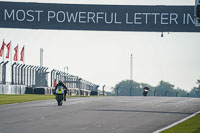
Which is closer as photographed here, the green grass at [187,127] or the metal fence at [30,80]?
the green grass at [187,127]

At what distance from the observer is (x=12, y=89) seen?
50.2 metres

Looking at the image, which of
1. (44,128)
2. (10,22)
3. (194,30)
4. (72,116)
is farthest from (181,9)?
(44,128)

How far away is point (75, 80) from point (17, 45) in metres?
7.66

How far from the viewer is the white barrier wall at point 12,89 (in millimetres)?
48406

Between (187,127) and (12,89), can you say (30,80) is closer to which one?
(12,89)

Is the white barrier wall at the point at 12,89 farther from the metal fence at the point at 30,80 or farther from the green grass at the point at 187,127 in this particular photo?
the green grass at the point at 187,127

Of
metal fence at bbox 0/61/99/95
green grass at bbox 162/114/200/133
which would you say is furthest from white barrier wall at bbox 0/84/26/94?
green grass at bbox 162/114/200/133

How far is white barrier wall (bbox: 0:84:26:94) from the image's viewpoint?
1906 inches

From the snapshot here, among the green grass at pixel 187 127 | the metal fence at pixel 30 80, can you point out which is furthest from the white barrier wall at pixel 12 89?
the green grass at pixel 187 127

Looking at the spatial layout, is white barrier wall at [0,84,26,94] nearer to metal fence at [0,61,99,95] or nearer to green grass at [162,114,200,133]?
metal fence at [0,61,99,95]

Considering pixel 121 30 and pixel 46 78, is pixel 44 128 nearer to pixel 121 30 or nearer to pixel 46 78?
pixel 121 30

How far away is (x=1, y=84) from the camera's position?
158ft

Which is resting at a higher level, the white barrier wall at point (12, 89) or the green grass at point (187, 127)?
the white barrier wall at point (12, 89)

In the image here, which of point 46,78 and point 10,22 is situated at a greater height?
point 10,22
